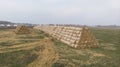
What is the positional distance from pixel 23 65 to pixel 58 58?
8.89ft

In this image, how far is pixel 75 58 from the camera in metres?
18.7

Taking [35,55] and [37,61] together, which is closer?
[37,61]

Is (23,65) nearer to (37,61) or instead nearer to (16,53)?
(37,61)

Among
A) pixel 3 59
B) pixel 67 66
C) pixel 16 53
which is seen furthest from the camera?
pixel 16 53

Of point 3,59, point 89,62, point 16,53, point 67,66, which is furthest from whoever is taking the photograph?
point 16,53

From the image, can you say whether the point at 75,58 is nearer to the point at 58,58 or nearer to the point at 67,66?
the point at 58,58

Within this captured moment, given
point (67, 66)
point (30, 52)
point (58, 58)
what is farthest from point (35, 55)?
point (67, 66)

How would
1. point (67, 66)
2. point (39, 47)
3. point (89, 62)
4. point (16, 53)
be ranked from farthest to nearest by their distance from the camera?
point (39, 47)
point (16, 53)
point (89, 62)
point (67, 66)

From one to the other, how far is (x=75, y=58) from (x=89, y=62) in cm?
154

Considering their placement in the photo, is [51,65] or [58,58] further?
[58,58]

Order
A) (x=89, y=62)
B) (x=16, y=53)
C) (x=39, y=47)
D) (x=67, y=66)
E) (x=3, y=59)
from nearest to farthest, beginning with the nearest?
(x=67, y=66) < (x=89, y=62) < (x=3, y=59) < (x=16, y=53) < (x=39, y=47)

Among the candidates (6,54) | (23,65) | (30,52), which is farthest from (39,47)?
(23,65)

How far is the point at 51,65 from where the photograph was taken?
54.4ft

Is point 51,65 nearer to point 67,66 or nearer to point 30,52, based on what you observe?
point 67,66
